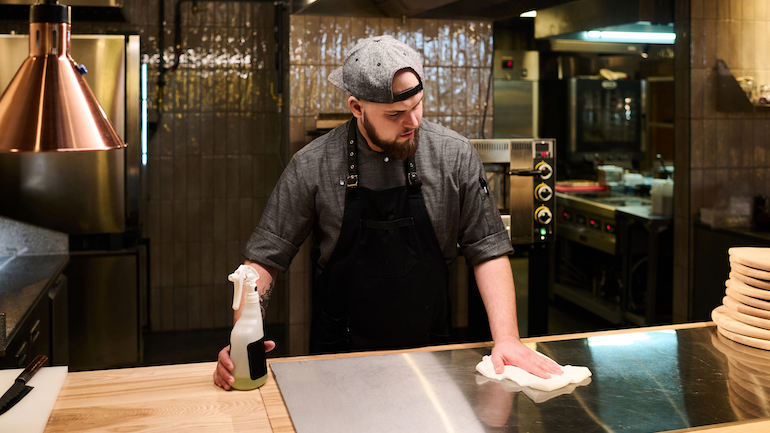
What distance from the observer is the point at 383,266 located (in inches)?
76.9

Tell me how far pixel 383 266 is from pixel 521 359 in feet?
1.83

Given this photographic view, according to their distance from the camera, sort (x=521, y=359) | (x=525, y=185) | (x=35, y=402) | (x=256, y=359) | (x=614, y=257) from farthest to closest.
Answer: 1. (x=614, y=257)
2. (x=525, y=185)
3. (x=521, y=359)
4. (x=256, y=359)
5. (x=35, y=402)

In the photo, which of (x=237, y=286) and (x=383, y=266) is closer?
(x=237, y=286)

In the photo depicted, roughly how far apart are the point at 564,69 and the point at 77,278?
3.75 m

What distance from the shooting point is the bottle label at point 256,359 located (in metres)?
1.41

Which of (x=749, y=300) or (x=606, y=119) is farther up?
(x=606, y=119)

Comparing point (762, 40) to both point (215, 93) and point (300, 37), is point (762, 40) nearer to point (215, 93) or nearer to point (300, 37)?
point (300, 37)

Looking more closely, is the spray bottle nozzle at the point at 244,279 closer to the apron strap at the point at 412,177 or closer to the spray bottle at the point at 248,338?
the spray bottle at the point at 248,338

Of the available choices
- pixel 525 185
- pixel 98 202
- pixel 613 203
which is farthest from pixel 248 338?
pixel 613 203

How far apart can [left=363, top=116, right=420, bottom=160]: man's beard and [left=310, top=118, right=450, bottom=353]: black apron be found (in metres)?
0.05

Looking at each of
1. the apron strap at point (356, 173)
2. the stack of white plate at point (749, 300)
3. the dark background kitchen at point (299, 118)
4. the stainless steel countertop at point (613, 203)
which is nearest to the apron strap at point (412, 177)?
the apron strap at point (356, 173)

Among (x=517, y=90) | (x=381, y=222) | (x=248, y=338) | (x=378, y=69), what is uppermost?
(x=517, y=90)

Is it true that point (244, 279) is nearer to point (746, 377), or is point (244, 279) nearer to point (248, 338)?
point (248, 338)

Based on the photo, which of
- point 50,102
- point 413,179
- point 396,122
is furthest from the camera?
point 413,179
